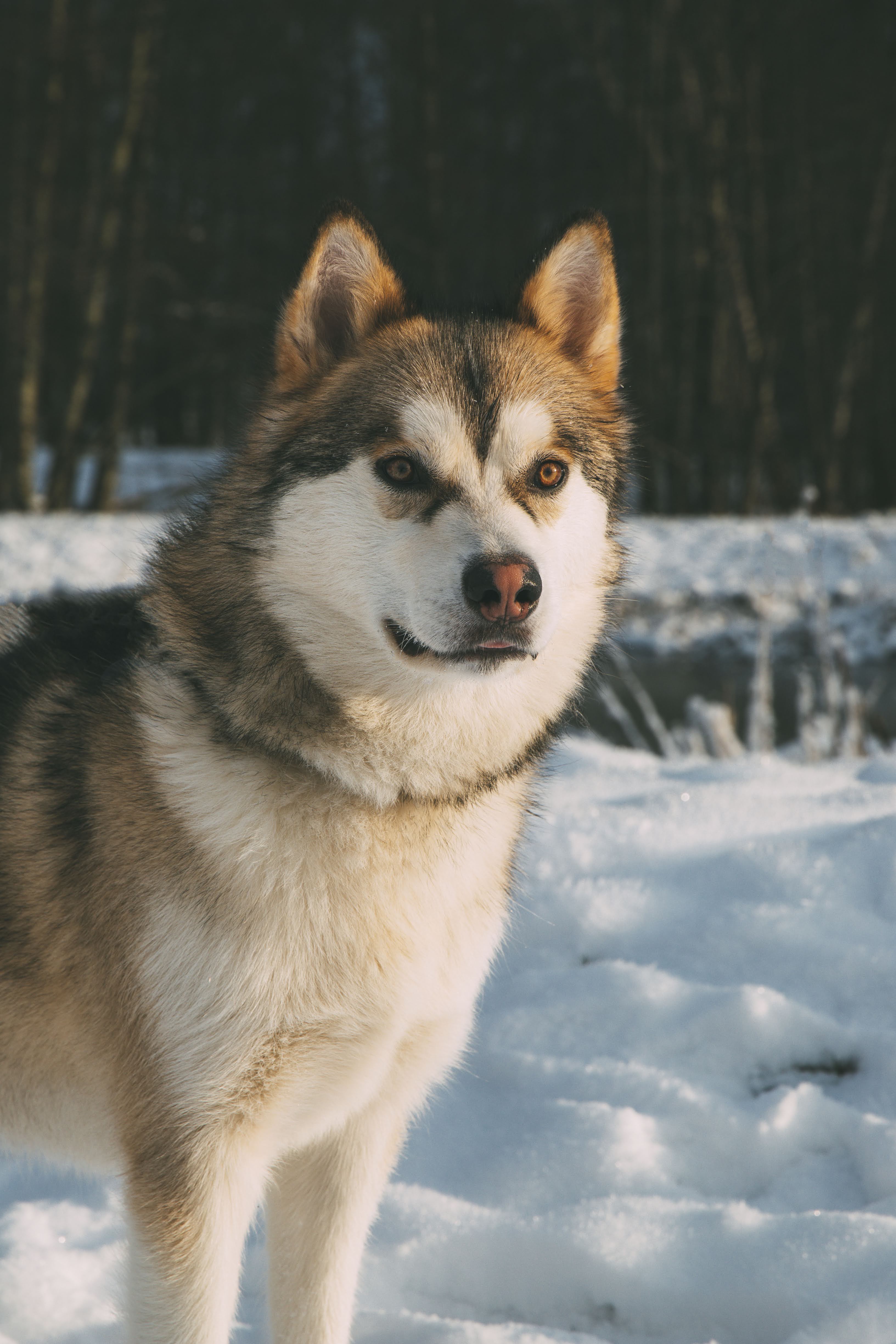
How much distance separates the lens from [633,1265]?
2176 millimetres

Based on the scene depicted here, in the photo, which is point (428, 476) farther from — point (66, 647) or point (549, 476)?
point (66, 647)

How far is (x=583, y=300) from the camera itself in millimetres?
2285

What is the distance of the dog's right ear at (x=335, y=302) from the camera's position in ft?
6.64

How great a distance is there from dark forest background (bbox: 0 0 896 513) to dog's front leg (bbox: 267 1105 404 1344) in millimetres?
9825

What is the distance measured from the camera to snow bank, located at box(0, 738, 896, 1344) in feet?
6.96

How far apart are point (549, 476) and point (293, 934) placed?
2.95 ft

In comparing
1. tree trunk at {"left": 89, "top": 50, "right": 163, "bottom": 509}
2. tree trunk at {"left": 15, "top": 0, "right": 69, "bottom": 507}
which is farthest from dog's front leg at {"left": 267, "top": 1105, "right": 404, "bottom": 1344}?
tree trunk at {"left": 89, "top": 50, "right": 163, "bottom": 509}

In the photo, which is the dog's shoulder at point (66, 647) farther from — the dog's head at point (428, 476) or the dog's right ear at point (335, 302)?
the dog's right ear at point (335, 302)

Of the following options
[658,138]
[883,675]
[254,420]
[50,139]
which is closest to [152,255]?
[50,139]

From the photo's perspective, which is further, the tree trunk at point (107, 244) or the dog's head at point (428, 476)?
the tree trunk at point (107, 244)

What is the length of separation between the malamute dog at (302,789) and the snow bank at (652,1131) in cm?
33

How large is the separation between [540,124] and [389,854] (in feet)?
66.3

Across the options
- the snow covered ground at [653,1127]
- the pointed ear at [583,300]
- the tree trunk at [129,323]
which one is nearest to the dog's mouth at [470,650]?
the snow covered ground at [653,1127]

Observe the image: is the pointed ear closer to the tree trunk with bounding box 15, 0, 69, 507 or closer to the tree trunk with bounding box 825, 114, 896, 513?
the tree trunk with bounding box 15, 0, 69, 507
